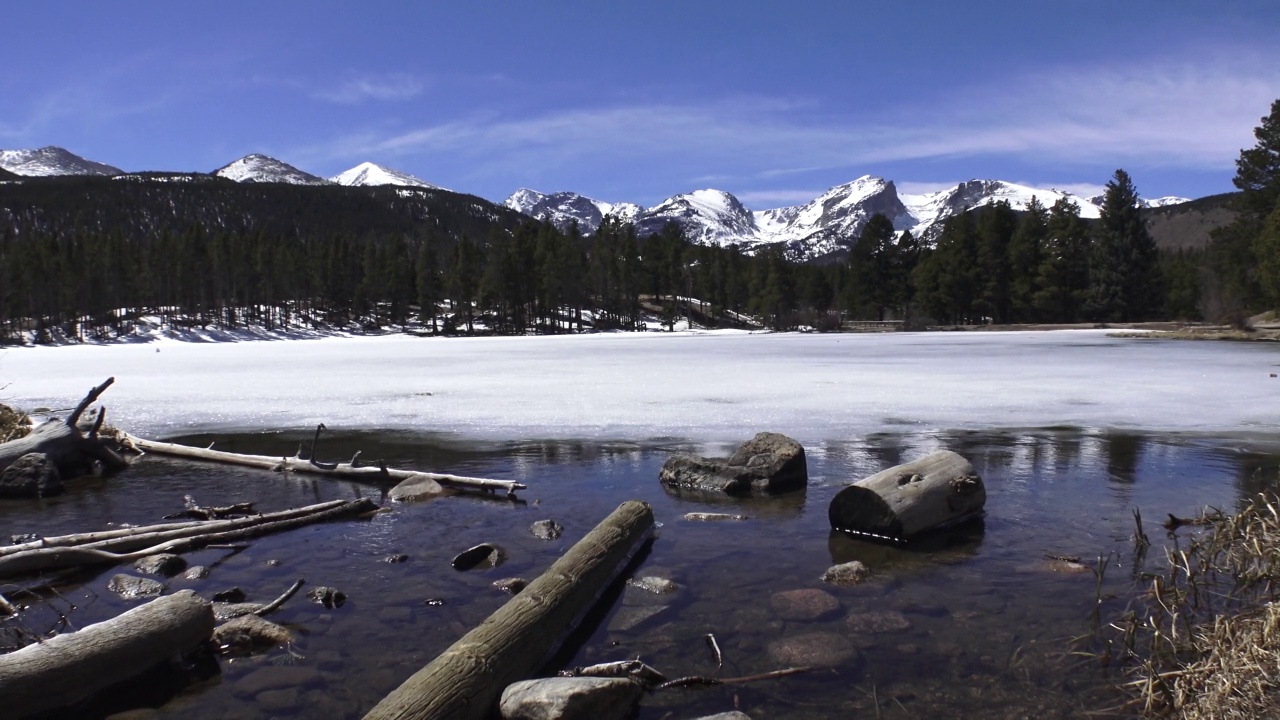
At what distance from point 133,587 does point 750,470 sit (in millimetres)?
7684

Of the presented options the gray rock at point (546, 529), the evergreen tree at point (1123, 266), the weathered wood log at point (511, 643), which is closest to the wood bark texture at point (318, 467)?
the gray rock at point (546, 529)

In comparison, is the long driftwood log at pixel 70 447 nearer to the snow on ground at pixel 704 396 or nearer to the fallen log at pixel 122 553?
the snow on ground at pixel 704 396

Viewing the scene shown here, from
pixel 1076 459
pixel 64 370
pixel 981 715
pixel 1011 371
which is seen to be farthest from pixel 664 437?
pixel 64 370

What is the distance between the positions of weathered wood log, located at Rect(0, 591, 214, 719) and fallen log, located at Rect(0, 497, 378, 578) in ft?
8.60

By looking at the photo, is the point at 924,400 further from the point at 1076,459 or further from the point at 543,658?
the point at 543,658

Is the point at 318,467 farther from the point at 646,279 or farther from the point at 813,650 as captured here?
the point at 646,279

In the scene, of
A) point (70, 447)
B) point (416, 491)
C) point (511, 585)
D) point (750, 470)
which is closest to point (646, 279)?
point (70, 447)

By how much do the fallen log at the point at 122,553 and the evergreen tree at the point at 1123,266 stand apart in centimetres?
8585

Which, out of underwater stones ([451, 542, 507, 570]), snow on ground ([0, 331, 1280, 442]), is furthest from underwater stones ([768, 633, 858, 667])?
snow on ground ([0, 331, 1280, 442])

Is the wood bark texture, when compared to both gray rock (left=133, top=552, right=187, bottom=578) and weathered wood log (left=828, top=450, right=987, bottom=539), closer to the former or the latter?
gray rock (left=133, top=552, right=187, bottom=578)

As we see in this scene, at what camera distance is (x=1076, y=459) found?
12695mm

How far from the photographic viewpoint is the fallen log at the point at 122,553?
25.0ft

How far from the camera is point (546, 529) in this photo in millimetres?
9117

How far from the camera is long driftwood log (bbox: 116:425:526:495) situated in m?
11.2
